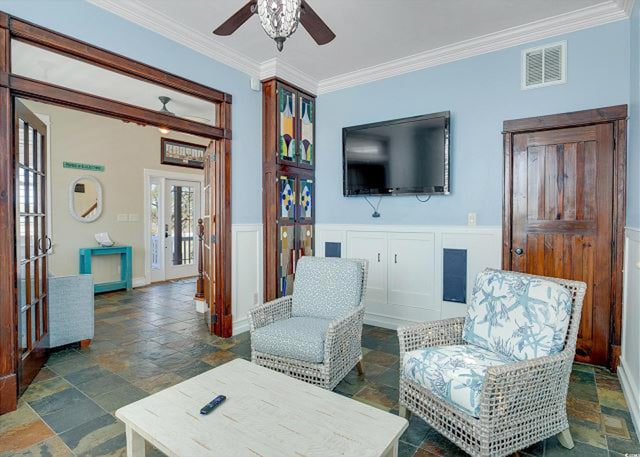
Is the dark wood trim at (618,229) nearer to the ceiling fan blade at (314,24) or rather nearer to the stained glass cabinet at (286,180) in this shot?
the ceiling fan blade at (314,24)

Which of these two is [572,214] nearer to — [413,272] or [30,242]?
Answer: [413,272]

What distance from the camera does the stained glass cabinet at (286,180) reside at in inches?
159

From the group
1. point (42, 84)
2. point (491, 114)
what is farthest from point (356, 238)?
point (42, 84)

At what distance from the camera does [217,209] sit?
373 cm

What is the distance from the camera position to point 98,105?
8.95 feet

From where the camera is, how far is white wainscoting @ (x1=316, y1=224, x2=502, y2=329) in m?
3.48

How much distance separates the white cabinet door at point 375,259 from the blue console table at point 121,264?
12.8 feet

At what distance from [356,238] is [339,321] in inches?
79.0

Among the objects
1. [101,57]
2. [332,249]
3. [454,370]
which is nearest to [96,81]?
[101,57]

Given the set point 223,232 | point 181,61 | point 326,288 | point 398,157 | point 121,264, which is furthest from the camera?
point 121,264

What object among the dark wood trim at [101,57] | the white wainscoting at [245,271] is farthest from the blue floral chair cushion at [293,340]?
the dark wood trim at [101,57]

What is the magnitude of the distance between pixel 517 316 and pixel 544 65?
244 cm

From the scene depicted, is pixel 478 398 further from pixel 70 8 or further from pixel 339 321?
pixel 70 8

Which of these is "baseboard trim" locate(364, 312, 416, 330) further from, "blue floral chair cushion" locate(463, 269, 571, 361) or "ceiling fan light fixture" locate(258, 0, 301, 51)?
"ceiling fan light fixture" locate(258, 0, 301, 51)
